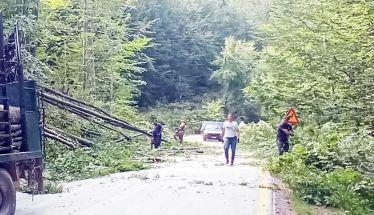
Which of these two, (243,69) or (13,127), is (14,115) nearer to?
(13,127)

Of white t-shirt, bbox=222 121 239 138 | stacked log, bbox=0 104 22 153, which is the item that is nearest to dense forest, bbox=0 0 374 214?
white t-shirt, bbox=222 121 239 138

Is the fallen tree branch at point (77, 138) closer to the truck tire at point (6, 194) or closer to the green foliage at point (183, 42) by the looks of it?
the truck tire at point (6, 194)

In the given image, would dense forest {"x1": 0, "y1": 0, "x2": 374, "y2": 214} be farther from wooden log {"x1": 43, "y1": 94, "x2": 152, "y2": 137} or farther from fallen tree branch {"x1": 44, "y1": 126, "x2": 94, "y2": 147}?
fallen tree branch {"x1": 44, "y1": 126, "x2": 94, "y2": 147}

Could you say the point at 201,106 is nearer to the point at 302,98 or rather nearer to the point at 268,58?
the point at 268,58

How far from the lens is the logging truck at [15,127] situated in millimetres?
9711

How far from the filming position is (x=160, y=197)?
464 inches

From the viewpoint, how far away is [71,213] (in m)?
9.98

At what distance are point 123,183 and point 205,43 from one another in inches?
2184

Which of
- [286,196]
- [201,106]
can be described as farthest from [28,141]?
[201,106]

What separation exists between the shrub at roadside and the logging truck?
552 cm

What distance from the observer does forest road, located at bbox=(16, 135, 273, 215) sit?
10195 millimetres

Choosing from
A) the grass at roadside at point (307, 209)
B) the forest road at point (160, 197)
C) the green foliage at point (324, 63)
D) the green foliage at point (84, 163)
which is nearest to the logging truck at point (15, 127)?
the forest road at point (160, 197)

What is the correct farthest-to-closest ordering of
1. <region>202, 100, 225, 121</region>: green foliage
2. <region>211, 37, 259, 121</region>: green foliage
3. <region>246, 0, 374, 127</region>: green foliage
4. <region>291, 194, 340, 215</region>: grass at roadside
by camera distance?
<region>211, 37, 259, 121</region>: green foliage < <region>202, 100, 225, 121</region>: green foliage < <region>246, 0, 374, 127</region>: green foliage < <region>291, 194, 340, 215</region>: grass at roadside

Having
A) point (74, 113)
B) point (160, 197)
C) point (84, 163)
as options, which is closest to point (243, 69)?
point (74, 113)
